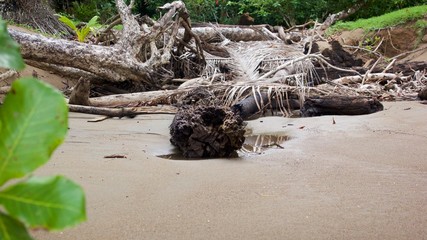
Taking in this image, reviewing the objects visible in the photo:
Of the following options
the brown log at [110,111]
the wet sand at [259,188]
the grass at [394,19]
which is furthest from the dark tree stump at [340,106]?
the grass at [394,19]

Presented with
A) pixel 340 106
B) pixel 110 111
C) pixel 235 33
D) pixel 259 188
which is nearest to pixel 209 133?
pixel 259 188

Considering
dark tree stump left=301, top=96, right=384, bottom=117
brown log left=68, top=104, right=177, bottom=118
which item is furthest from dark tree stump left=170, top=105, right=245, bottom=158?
dark tree stump left=301, top=96, right=384, bottom=117

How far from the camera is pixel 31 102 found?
0.28 m

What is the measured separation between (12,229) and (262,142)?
10.3ft

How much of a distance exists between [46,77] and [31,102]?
6.47 meters

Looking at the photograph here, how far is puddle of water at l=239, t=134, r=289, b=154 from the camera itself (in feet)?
10.0

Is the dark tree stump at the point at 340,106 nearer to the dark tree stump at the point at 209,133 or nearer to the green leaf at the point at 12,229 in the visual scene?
the dark tree stump at the point at 209,133

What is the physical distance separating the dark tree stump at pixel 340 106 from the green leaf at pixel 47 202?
4.43 m

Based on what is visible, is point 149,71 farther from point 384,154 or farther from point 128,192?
point 128,192

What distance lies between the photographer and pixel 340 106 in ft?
15.0

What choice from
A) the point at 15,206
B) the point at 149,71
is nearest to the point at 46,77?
the point at 149,71

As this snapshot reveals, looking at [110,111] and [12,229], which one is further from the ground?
[12,229]

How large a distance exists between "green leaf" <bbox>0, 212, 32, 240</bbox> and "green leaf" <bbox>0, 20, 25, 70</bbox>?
100 mm

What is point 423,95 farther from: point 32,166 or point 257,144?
point 32,166
